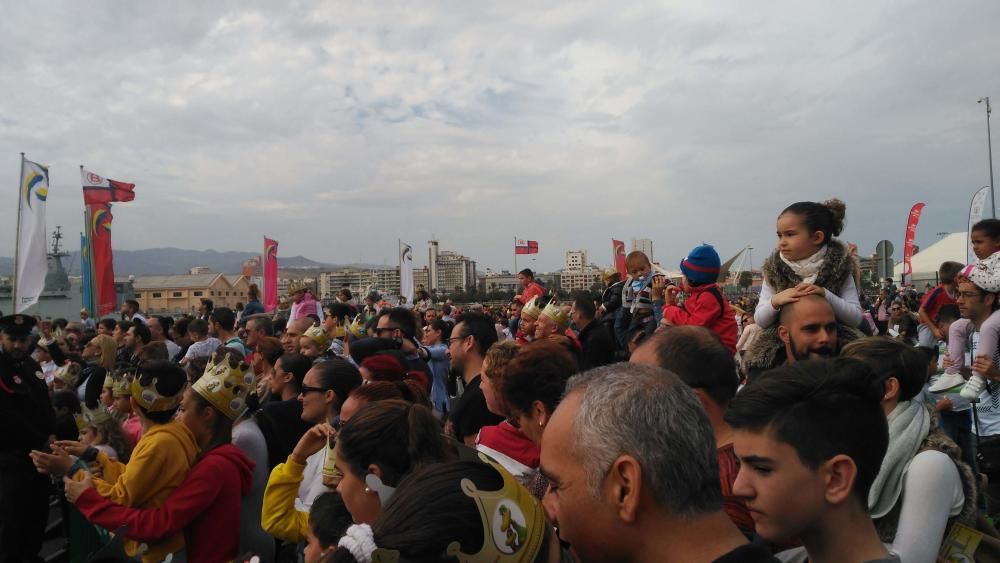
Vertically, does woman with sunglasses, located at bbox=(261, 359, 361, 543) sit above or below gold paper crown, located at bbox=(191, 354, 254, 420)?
below

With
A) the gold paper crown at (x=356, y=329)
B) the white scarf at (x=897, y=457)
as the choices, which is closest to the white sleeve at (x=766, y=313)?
the white scarf at (x=897, y=457)

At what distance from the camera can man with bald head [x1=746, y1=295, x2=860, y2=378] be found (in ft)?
10.4

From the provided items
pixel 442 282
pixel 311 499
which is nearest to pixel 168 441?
pixel 311 499

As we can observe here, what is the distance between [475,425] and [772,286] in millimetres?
1964

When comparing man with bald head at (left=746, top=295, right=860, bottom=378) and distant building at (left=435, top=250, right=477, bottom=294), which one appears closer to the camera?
man with bald head at (left=746, top=295, right=860, bottom=378)

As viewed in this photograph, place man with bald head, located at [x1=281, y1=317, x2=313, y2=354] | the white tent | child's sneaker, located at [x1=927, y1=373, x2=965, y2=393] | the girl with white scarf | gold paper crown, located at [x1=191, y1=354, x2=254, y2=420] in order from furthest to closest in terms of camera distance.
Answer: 1. the white tent
2. man with bald head, located at [x1=281, y1=317, x2=313, y2=354]
3. child's sneaker, located at [x1=927, y1=373, x2=965, y2=393]
4. gold paper crown, located at [x1=191, y1=354, x2=254, y2=420]
5. the girl with white scarf

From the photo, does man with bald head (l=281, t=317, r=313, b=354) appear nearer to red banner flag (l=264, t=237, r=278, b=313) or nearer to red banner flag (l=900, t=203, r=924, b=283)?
red banner flag (l=264, t=237, r=278, b=313)

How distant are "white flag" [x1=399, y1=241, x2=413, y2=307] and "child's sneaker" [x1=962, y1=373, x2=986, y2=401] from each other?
626 inches

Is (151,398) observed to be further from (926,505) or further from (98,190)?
(98,190)

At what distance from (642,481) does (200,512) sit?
2.63 metres

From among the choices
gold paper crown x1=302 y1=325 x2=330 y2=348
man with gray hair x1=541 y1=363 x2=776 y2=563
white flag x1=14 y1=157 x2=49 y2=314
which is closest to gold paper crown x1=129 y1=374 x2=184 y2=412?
man with gray hair x1=541 y1=363 x2=776 y2=563

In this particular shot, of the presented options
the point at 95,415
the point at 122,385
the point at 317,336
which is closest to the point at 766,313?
the point at 122,385

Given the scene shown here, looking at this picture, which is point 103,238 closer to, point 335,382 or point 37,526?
point 37,526

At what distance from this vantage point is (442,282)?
17675cm
